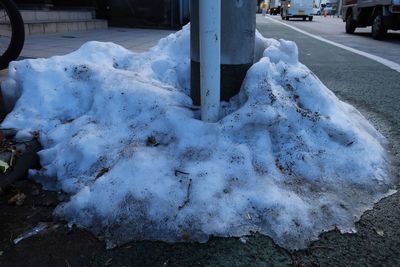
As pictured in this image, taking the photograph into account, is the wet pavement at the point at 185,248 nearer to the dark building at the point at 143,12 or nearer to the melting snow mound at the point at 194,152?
the melting snow mound at the point at 194,152

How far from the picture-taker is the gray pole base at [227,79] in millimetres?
2689

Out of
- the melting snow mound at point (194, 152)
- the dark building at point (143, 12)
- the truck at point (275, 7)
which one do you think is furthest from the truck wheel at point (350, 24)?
the truck at point (275, 7)

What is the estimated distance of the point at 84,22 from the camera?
10.1 m

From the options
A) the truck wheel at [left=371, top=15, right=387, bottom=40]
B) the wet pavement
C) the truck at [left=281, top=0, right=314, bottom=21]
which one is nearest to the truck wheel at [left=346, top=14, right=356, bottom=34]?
the truck wheel at [left=371, top=15, right=387, bottom=40]

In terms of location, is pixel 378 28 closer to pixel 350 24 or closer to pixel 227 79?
pixel 350 24

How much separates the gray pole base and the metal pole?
0.96ft

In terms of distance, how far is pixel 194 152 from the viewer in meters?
2.29

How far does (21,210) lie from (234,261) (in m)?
1.27

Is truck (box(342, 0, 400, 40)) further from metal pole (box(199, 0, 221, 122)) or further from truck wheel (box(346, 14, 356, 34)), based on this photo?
metal pole (box(199, 0, 221, 122))

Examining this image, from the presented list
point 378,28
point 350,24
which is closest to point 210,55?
point 378,28

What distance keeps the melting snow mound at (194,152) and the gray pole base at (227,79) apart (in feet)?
0.26

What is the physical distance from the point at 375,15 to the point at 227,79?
10520mm

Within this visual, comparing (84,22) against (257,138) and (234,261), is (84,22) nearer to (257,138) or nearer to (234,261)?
(257,138)

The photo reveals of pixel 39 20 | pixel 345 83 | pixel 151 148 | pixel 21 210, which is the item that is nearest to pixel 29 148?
pixel 21 210
